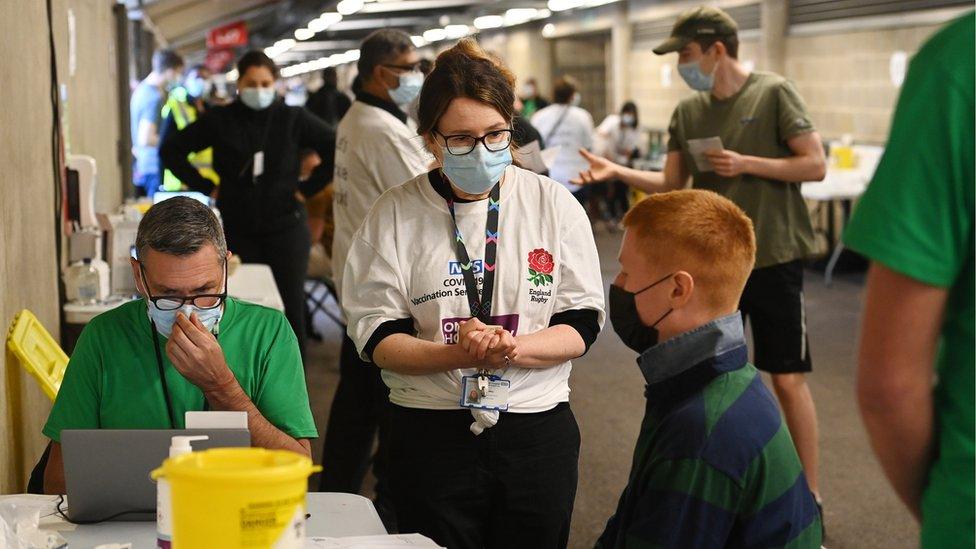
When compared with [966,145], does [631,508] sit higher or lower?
lower

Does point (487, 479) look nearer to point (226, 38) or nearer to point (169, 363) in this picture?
point (169, 363)

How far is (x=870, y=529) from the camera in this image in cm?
410

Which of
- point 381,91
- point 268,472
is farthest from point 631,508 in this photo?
point 381,91

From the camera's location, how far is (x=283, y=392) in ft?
8.03

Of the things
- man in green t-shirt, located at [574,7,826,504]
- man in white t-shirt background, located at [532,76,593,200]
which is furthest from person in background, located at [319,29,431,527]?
man in white t-shirt background, located at [532,76,593,200]

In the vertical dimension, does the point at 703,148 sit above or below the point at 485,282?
above

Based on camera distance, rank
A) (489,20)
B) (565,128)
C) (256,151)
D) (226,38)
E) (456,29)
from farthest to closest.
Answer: (456,29) → (489,20) → (226,38) → (565,128) → (256,151)

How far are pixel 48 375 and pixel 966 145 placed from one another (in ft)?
8.48

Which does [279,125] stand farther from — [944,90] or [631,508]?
[944,90]

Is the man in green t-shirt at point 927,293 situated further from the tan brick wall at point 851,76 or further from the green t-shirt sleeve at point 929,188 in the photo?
the tan brick wall at point 851,76

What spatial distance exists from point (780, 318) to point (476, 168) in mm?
1873

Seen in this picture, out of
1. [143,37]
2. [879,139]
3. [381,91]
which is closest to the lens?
[381,91]

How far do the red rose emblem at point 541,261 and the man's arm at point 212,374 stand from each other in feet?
2.08

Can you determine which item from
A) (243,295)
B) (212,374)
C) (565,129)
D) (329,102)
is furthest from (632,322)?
(565,129)
